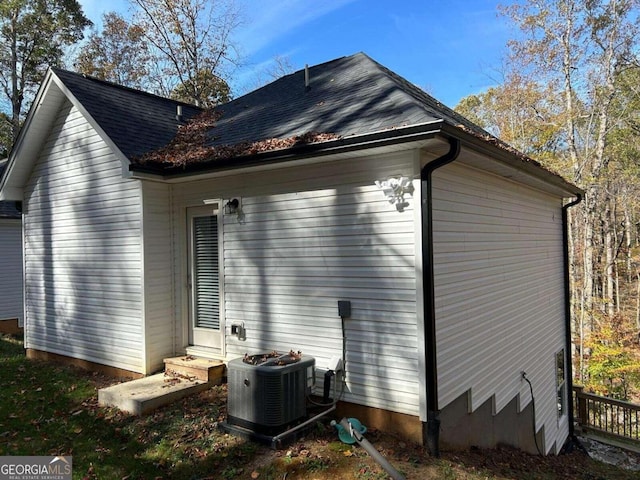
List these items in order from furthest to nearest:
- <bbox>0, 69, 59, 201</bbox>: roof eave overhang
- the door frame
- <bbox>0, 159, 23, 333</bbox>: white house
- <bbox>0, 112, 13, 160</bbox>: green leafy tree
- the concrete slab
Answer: <bbox>0, 112, 13, 160</bbox>: green leafy tree
<bbox>0, 159, 23, 333</bbox>: white house
<bbox>0, 69, 59, 201</bbox>: roof eave overhang
the door frame
the concrete slab

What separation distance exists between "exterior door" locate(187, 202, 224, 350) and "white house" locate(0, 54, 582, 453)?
26 mm

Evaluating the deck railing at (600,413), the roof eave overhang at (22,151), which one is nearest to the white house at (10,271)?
the roof eave overhang at (22,151)

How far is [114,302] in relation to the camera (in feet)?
20.9

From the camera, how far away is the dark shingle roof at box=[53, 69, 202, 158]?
6.21m

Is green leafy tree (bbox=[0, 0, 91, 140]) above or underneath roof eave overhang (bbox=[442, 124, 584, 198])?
above

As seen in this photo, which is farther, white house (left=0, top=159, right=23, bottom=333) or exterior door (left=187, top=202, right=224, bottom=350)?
white house (left=0, top=159, right=23, bottom=333)

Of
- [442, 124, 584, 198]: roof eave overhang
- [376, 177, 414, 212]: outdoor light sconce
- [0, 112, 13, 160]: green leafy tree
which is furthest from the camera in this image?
[0, 112, 13, 160]: green leafy tree

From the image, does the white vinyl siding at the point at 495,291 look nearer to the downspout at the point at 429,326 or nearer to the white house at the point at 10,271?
the downspout at the point at 429,326

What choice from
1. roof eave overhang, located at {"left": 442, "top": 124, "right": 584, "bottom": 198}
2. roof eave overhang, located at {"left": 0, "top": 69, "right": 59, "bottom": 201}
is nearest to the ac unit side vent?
roof eave overhang, located at {"left": 442, "top": 124, "right": 584, "bottom": 198}

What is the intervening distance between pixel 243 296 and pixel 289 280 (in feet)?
2.59

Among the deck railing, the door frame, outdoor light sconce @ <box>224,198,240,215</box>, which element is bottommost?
the deck railing

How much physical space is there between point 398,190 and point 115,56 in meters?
23.1

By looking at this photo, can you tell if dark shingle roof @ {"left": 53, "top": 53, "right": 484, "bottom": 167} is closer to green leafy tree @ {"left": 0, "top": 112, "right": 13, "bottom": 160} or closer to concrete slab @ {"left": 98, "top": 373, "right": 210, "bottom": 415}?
concrete slab @ {"left": 98, "top": 373, "right": 210, "bottom": 415}

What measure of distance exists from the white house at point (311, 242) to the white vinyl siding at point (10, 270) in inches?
183
